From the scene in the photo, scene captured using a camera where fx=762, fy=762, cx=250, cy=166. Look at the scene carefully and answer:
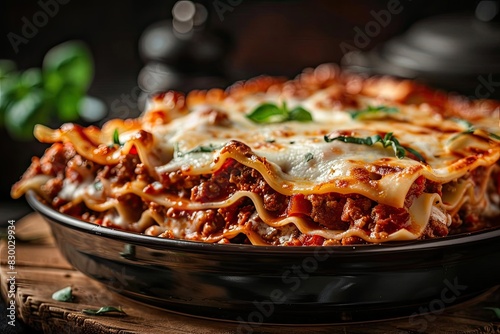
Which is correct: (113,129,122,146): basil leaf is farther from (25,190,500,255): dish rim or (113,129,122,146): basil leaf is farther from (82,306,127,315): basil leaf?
(82,306,127,315): basil leaf

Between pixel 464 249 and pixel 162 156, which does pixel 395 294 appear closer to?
pixel 464 249

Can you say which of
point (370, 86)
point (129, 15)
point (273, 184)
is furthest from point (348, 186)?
point (129, 15)

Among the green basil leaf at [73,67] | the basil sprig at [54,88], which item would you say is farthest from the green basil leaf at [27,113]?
the green basil leaf at [73,67]

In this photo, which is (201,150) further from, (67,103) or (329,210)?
(67,103)

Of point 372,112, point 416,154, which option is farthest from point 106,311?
Answer: point 372,112

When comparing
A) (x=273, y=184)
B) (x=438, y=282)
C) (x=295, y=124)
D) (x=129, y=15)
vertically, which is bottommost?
(x=129, y=15)

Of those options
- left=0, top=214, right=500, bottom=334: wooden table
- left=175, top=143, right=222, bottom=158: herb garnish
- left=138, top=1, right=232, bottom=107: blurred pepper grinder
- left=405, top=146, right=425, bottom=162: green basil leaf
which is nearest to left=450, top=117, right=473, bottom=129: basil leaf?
left=405, top=146, right=425, bottom=162: green basil leaf

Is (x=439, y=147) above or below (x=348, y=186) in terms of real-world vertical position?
below
